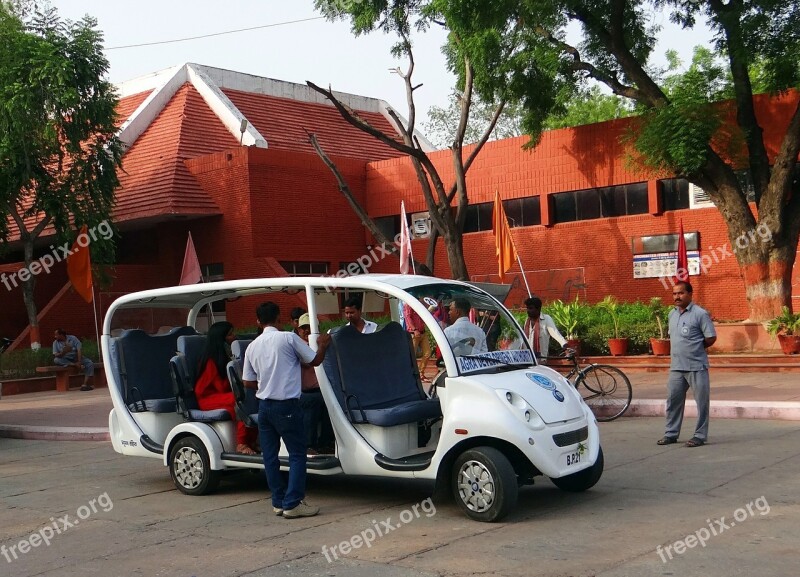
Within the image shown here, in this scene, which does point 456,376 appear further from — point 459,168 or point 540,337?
point 459,168

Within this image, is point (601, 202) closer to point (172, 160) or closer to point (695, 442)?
point (172, 160)

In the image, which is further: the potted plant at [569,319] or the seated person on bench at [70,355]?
the seated person on bench at [70,355]

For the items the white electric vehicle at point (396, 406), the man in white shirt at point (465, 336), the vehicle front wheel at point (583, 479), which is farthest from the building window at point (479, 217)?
the vehicle front wheel at point (583, 479)

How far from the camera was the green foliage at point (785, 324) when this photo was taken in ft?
61.0

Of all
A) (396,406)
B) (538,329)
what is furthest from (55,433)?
(396,406)

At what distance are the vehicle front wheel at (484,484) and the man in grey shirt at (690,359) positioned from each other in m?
3.74

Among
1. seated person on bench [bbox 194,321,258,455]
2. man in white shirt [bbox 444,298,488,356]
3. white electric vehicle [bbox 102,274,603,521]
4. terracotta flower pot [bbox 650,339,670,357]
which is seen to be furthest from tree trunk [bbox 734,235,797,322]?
seated person on bench [bbox 194,321,258,455]

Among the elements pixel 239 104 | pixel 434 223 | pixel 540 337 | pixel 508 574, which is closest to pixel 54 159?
pixel 239 104

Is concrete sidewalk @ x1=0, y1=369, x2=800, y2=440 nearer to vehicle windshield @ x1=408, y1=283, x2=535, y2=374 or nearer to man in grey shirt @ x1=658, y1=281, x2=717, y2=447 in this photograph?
man in grey shirt @ x1=658, y1=281, x2=717, y2=447

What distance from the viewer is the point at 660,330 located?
1995 centimetres

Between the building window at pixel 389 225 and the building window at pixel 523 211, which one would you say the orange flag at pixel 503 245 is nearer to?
the building window at pixel 523 211

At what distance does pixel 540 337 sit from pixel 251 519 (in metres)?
6.02

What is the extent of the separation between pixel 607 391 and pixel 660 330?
7.46 m

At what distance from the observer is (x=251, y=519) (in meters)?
7.88
